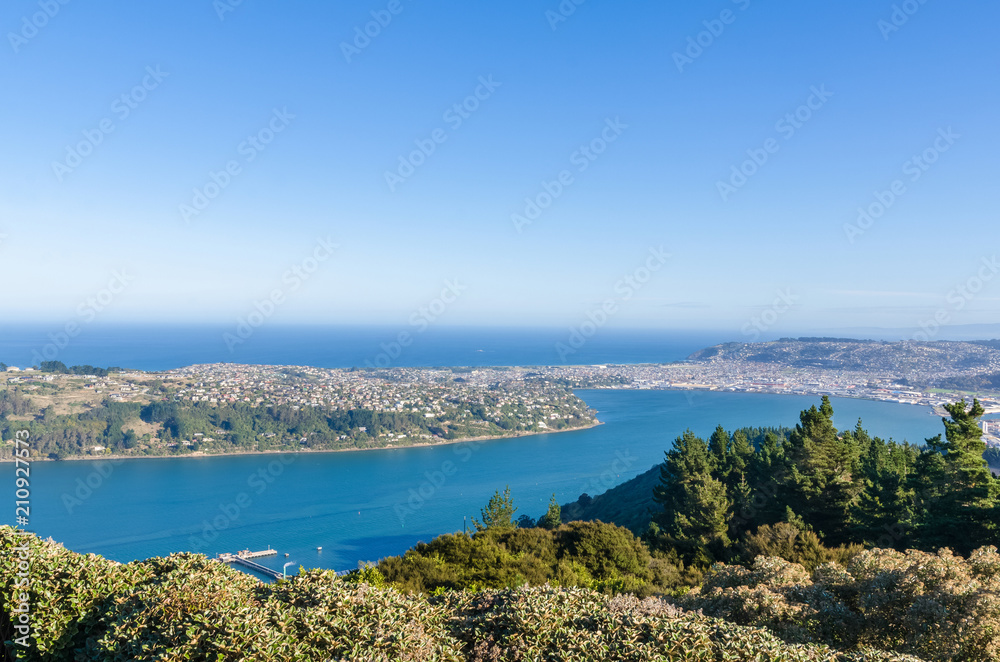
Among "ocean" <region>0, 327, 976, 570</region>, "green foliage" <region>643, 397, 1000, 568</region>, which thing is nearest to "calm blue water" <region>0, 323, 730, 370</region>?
"ocean" <region>0, 327, 976, 570</region>

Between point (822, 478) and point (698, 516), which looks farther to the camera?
point (698, 516)

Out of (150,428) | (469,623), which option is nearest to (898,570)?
(469,623)

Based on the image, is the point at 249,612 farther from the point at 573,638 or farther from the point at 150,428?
the point at 150,428

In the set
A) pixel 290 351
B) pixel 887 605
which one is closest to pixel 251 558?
pixel 887 605

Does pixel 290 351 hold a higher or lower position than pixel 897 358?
higher

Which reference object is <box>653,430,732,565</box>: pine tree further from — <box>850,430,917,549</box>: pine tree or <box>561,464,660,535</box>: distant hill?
<box>561,464,660,535</box>: distant hill

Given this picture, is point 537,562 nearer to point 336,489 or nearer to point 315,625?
point 315,625
